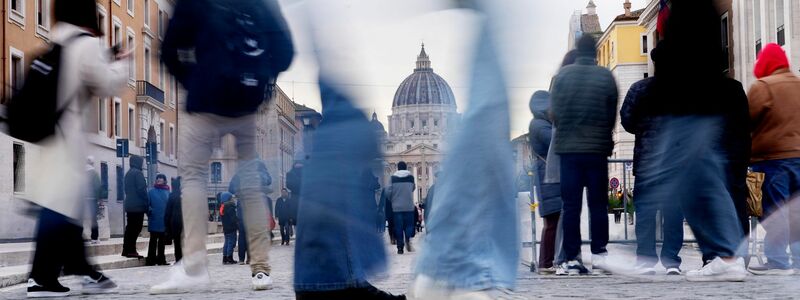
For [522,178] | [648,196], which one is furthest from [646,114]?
[522,178]

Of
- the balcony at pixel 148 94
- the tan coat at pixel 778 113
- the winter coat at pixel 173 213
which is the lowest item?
the winter coat at pixel 173 213

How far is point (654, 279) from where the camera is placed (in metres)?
7.05

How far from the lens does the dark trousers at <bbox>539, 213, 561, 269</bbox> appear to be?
8648 millimetres

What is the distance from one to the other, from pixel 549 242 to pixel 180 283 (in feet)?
11.5

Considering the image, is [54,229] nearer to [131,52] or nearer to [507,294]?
[131,52]

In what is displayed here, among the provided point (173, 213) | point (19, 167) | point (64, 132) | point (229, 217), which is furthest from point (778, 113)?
point (19, 167)

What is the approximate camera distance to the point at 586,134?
7559 millimetres

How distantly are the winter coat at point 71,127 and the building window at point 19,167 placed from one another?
2614 centimetres

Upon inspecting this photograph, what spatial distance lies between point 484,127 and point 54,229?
2.99 metres

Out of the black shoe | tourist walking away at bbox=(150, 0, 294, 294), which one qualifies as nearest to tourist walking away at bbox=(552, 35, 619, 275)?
tourist walking away at bbox=(150, 0, 294, 294)

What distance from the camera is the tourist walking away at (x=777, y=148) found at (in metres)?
8.30

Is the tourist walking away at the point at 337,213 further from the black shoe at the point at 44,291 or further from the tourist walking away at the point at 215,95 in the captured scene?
the black shoe at the point at 44,291

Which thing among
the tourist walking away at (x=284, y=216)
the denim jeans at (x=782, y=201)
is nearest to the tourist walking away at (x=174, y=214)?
the denim jeans at (x=782, y=201)

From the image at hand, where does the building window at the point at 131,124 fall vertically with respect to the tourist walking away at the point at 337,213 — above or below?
above
